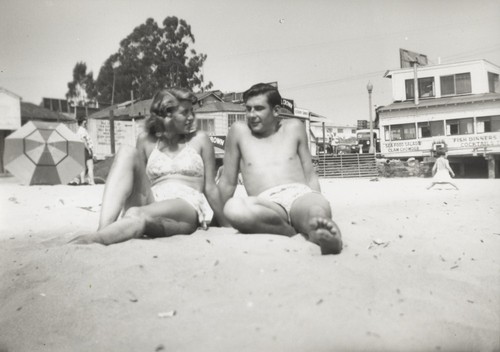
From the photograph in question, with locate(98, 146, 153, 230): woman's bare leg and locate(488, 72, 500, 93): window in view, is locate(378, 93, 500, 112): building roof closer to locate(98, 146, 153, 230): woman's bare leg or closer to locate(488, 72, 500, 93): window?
locate(488, 72, 500, 93): window

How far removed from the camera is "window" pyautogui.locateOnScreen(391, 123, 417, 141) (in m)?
22.3

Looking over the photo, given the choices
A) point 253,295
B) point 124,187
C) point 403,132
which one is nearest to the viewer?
point 253,295

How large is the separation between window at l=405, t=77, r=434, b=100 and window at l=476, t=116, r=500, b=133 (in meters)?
5.67

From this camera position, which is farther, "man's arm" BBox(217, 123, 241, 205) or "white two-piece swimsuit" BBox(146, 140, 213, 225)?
"man's arm" BBox(217, 123, 241, 205)

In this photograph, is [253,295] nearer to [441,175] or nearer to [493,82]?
[441,175]

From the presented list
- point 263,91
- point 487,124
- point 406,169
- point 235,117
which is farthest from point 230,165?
point 487,124

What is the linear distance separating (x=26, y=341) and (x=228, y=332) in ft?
2.69

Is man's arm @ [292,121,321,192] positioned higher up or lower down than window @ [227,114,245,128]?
lower down

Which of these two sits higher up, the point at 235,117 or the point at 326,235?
the point at 235,117

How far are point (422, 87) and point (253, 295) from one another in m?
23.5

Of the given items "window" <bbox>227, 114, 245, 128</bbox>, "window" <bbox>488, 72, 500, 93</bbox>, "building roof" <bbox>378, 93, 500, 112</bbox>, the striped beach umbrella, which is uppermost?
"window" <bbox>488, 72, 500, 93</bbox>

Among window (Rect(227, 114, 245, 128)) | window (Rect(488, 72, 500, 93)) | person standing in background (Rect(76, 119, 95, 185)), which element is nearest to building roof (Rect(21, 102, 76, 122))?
window (Rect(227, 114, 245, 128))

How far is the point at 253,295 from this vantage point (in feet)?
5.64

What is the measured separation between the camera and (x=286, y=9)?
144 inches
